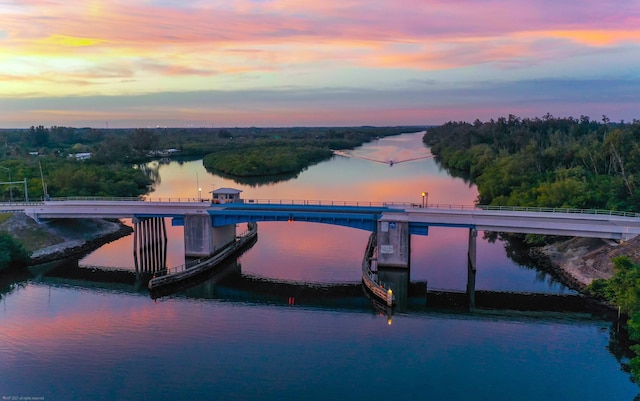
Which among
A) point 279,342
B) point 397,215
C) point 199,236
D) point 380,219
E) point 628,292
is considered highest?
point 397,215

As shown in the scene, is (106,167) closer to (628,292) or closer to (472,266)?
(472,266)

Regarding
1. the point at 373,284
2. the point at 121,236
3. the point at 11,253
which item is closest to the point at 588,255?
the point at 373,284

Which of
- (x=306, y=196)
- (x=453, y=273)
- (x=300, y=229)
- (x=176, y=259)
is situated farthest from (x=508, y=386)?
(x=306, y=196)

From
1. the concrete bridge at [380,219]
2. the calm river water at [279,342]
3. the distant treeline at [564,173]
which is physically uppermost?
the distant treeline at [564,173]

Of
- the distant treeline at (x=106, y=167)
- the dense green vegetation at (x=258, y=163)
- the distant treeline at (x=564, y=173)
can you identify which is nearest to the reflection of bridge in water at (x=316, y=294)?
the distant treeline at (x=564, y=173)

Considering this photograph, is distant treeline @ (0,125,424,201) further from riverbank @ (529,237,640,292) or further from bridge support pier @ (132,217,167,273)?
riverbank @ (529,237,640,292)

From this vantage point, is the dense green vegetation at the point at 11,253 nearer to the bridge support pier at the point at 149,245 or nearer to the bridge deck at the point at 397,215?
the bridge deck at the point at 397,215

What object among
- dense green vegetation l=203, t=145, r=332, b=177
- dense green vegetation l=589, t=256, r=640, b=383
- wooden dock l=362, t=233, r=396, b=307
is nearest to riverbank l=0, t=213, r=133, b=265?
wooden dock l=362, t=233, r=396, b=307
